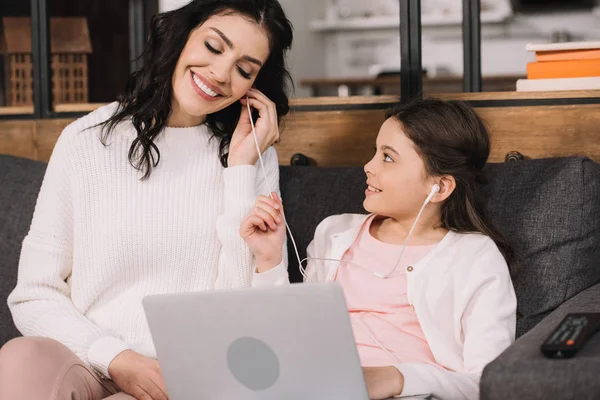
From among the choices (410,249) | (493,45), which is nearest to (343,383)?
(410,249)

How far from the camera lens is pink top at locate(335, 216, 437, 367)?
1.64m

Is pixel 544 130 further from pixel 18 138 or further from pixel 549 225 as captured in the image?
pixel 18 138

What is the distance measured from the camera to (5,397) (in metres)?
1.41

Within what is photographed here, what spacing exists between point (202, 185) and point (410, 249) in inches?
18.6

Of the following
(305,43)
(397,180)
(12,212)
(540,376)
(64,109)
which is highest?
(305,43)

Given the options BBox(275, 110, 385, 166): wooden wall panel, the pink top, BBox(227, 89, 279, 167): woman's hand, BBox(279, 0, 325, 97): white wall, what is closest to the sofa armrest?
the pink top

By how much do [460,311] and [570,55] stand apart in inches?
31.4

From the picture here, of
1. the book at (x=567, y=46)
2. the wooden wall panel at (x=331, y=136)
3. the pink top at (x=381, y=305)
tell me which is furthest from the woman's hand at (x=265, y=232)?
the book at (x=567, y=46)

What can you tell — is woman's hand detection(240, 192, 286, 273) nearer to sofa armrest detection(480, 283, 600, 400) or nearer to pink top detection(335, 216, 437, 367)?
pink top detection(335, 216, 437, 367)

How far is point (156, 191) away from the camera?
6.06 feet

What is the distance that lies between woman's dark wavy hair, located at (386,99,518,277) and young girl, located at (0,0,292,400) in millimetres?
342

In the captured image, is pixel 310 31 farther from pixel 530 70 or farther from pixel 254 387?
pixel 254 387

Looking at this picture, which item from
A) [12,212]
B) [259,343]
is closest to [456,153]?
[259,343]

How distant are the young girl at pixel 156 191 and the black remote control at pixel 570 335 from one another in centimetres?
61
